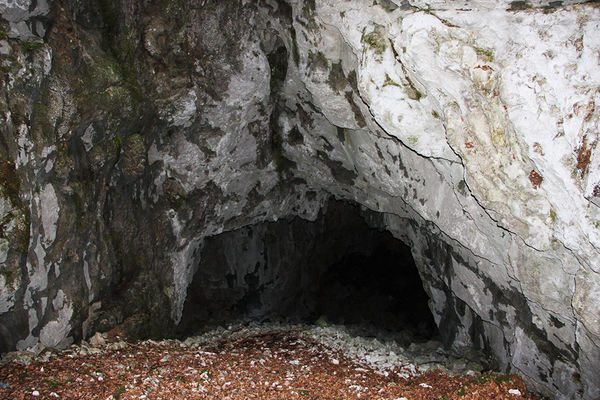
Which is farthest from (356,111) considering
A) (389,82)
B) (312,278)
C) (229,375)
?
(312,278)

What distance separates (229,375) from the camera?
255 inches

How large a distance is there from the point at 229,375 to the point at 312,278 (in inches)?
369

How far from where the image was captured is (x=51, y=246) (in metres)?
6.64

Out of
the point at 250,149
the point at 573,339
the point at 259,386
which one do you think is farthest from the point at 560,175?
the point at 250,149

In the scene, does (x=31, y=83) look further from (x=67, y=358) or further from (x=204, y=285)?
(x=204, y=285)

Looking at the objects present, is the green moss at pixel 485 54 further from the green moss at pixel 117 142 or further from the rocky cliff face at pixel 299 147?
the green moss at pixel 117 142

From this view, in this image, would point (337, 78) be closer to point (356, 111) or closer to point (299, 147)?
point (356, 111)

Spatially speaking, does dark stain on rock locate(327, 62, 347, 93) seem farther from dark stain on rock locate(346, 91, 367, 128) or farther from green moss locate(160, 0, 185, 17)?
green moss locate(160, 0, 185, 17)

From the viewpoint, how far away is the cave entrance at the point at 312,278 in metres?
12.8

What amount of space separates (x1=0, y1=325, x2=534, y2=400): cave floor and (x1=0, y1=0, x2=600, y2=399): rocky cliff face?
78 cm

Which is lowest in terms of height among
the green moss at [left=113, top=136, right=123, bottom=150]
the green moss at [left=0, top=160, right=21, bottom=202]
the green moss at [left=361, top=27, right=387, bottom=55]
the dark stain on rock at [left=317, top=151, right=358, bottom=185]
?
the green moss at [left=0, top=160, right=21, bottom=202]

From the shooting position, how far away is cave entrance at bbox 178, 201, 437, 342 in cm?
1278

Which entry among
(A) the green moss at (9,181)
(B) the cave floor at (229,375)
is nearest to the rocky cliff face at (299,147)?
(A) the green moss at (9,181)

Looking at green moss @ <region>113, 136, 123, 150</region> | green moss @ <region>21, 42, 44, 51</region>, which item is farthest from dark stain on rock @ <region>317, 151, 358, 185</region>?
green moss @ <region>21, 42, 44, 51</region>
